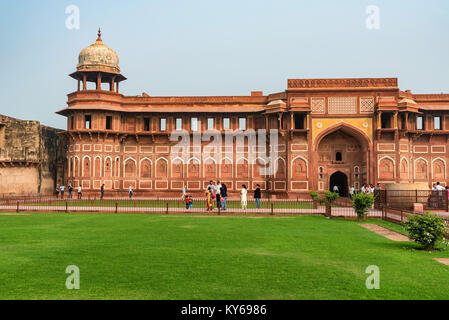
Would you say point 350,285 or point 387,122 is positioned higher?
point 387,122

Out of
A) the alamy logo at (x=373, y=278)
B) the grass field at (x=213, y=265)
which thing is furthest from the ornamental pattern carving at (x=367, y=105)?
the alamy logo at (x=373, y=278)

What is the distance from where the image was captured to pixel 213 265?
648 centimetres

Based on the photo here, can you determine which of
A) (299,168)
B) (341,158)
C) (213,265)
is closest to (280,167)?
(299,168)

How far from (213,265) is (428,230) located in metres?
4.80

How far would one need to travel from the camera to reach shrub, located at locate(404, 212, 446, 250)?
8266 millimetres

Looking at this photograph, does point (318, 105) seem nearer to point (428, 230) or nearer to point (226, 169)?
point (226, 169)

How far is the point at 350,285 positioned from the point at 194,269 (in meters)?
2.30

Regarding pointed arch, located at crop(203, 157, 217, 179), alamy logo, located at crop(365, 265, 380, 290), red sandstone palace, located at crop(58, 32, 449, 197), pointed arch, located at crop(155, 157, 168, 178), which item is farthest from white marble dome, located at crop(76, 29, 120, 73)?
alamy logo, located at crop(365, 265, 380, 290)

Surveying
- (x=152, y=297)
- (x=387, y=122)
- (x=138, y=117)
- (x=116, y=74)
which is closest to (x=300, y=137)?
(x=387, y=122)

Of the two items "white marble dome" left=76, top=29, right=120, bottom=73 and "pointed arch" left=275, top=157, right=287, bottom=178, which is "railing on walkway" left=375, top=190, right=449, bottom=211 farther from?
"white marble dome" left=76, top=29, right=120, bottom=73

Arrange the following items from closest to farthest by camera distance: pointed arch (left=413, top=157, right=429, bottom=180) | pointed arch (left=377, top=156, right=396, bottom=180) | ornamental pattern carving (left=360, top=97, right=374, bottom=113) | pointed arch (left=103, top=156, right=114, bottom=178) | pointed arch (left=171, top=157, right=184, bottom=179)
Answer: pointed arch (left=377, top=156, right=396, bottom=180), ornamental pattern carving (left=360, top=97, right=374, bottom=113), pointed arch (left=413, top=157, right=429, bottom=180), pointed arch (left=103, top=156, right=114, bottom=178), pointed arch (left=171, top=157, right=184, bottom=179)

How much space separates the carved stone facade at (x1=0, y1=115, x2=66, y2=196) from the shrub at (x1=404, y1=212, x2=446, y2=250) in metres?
29.0
